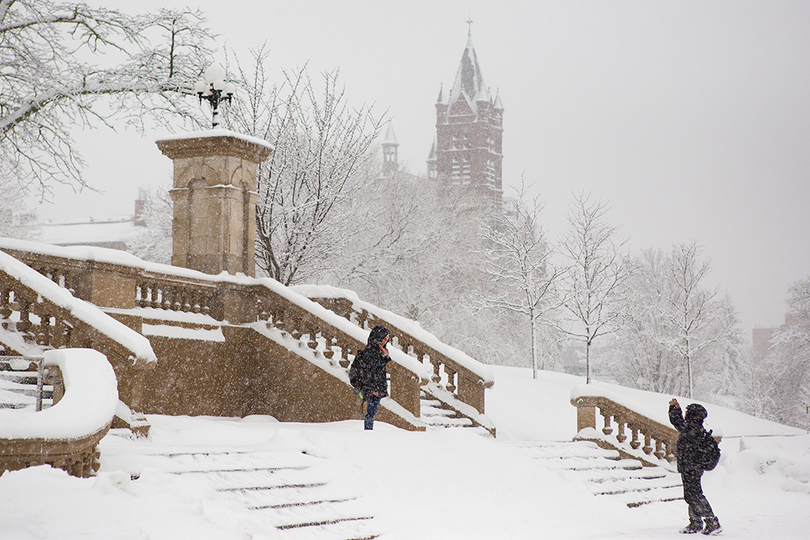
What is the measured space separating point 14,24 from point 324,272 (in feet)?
43.1

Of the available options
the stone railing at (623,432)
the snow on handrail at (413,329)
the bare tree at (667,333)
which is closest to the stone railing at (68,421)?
the snow on handrail at (413,329)

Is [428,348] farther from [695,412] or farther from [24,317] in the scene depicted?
[24,317]

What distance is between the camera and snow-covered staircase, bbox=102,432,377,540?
6.86 metres

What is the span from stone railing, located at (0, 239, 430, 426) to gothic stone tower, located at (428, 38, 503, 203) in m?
78.0

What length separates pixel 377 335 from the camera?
1030cm

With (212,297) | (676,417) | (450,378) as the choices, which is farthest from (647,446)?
(212,297)

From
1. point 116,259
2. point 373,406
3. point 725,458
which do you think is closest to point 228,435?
point 373,406

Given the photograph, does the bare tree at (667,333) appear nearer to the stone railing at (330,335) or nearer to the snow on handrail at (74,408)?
the stone railing at (330,335)

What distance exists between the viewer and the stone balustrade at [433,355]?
13.0 metres

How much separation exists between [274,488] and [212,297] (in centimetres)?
583

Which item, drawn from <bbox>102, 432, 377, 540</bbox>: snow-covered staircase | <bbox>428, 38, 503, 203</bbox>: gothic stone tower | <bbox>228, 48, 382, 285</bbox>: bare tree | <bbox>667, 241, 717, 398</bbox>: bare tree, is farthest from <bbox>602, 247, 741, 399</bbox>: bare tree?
<bbox>428, 38, 503, 203</bbox>: gothic stone tower

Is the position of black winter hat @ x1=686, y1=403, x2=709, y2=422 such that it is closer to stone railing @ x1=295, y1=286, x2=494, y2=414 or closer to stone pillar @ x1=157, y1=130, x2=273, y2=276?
stone railing @ x1=295, y1=286, x2=494, y2=414

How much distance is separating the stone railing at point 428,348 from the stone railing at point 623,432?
5.66 feet

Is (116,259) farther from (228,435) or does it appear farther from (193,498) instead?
(193,498)
